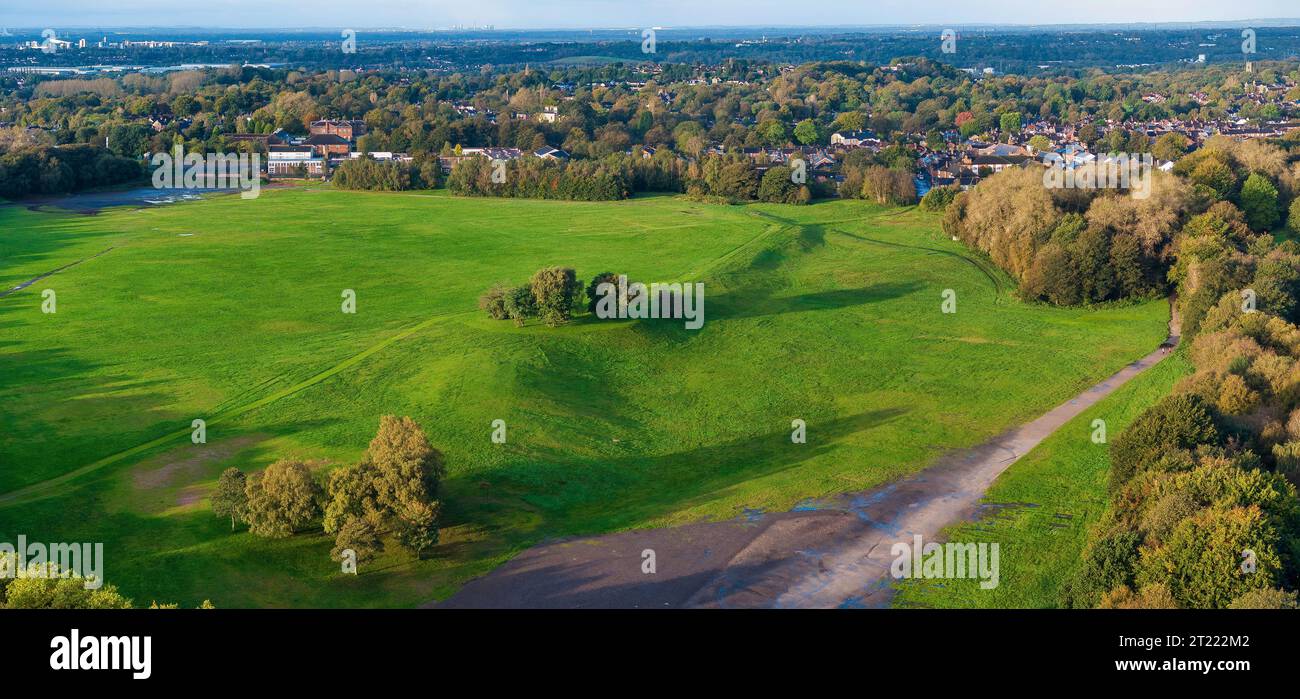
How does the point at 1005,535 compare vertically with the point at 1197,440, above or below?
below

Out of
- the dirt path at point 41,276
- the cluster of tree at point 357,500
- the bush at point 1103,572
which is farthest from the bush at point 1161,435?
the dirt path at point 41,276

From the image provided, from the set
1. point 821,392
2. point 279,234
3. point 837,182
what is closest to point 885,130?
point 837,182

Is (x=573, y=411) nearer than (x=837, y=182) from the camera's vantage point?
Yes

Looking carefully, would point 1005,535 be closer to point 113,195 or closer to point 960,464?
point 960,464

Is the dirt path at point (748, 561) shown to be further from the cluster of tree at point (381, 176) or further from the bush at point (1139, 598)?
the cluster of tree at point (381, 176)

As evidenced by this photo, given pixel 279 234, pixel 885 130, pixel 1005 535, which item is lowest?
pixel 1005 535

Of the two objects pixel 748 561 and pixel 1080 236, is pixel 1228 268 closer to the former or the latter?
pixel 1080 236

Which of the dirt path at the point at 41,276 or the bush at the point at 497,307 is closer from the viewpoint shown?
the bush at the point at 497,307
